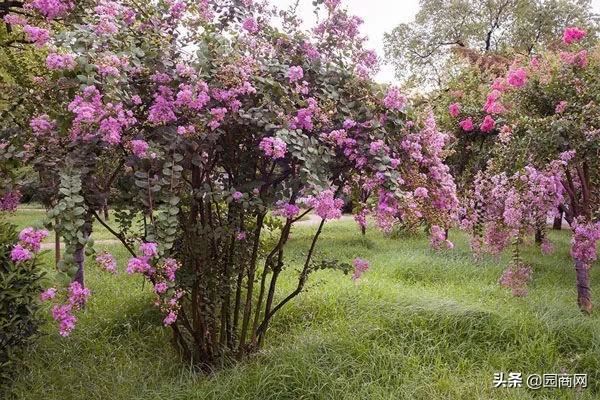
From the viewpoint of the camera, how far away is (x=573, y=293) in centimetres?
566

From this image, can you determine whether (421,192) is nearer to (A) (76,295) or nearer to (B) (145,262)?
(B) (145,262)

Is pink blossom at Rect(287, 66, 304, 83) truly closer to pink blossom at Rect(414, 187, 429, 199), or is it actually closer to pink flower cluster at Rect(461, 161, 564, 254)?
pink blossom at Rect(414, 187, 429, 199)

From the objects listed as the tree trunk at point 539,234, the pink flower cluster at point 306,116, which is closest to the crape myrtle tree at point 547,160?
the tree trunk at point 539,234

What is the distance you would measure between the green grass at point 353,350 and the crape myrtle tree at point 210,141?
15.3 inches

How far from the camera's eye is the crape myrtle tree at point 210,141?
92.7 inches

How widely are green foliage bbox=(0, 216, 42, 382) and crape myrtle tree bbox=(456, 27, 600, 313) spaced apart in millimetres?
3639

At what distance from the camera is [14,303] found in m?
3.40

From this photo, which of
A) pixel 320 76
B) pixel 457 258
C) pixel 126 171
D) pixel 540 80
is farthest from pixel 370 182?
pixel 457 258

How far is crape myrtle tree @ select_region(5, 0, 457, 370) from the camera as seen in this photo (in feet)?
7.72

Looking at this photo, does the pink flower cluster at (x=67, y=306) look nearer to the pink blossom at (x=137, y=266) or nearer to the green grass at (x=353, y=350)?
the pink blossom at (x=137, y=266)

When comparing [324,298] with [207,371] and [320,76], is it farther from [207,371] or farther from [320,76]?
[320,76]

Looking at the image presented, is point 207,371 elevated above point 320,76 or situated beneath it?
situated beneath

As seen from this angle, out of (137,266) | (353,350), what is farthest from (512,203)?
(137,266)

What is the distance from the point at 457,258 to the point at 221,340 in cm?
466
